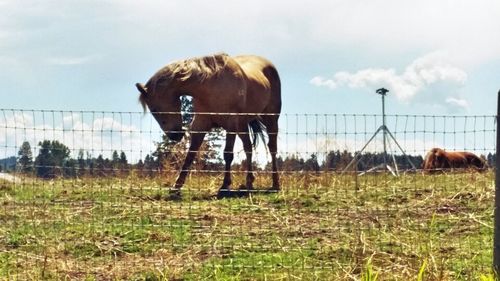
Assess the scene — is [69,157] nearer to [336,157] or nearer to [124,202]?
[124,202]

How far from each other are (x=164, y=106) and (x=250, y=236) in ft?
11.7

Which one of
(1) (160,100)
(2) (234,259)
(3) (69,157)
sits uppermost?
(1) (160,100)

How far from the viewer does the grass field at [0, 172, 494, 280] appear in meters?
5.39

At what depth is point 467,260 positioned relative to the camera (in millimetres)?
5578

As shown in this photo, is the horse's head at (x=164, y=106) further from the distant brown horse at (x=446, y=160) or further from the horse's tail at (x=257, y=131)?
the distant brown horse at (x=446, y=160)

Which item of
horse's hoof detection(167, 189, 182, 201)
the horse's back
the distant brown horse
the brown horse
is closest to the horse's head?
the brown horse

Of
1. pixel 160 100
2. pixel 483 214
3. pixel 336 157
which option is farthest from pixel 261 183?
pixel 483 214

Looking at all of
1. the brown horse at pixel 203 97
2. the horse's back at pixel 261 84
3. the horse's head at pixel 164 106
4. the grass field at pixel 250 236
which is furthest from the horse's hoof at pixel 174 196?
the horse's back at pixel 261 84

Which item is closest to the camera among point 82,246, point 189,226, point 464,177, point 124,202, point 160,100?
point 82,246

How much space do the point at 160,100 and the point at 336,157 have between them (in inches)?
124

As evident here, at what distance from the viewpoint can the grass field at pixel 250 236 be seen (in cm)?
539

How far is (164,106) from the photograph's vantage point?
9.64 m

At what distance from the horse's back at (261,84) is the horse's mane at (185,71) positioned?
0.97 metres

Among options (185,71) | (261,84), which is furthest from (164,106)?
(261,84)
